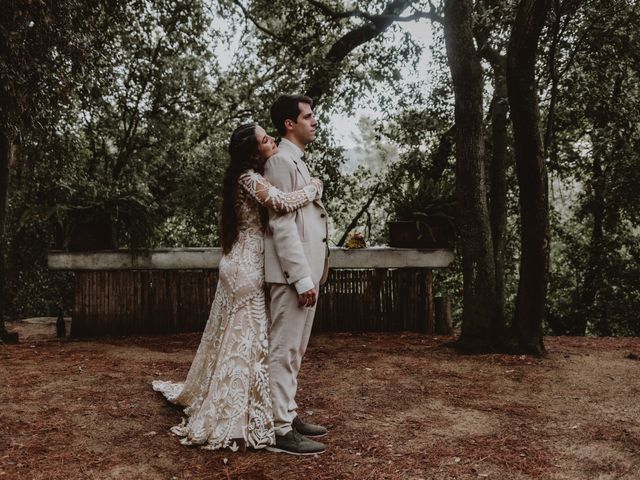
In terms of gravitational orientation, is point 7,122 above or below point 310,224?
above

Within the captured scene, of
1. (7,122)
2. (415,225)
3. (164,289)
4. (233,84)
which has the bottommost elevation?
(164,289)

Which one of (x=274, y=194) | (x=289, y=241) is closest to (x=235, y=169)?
(x=274, y=194)

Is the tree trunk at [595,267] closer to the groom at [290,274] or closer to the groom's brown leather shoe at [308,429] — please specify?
the groom at [290,274]

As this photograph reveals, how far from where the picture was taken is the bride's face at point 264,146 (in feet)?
12.3

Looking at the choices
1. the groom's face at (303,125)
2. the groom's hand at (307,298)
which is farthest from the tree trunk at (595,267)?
the groom's hand at (307,298)

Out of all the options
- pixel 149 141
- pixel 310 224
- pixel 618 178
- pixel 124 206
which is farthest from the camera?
pixel 149 141

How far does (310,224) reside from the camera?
3662 millimetres

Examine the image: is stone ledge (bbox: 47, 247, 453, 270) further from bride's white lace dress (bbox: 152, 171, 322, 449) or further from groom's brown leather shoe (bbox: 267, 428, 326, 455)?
groom's brown leather shoe (bbox: 267, 428, 326, 455)

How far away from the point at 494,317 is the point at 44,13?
5814 mm

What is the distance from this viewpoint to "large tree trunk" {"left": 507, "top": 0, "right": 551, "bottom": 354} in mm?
5949

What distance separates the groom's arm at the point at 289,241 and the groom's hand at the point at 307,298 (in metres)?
0.02

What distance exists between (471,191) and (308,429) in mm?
3840

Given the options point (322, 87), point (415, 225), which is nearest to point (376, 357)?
point (415, 225)

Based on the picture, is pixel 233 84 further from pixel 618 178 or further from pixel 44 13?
pixel 618 178
